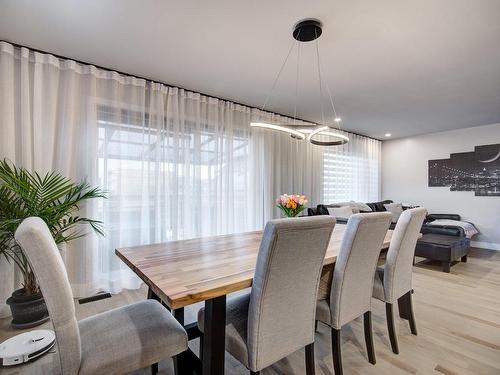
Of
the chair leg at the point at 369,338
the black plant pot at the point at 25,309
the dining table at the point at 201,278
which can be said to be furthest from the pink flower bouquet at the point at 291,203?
the black plant pot at the point at 25,309

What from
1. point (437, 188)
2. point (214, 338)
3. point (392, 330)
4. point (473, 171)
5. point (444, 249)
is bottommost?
point (392, 330)

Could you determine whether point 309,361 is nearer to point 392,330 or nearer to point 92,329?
point 392,330

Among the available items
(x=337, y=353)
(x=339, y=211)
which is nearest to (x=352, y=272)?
(x=337, y=353)

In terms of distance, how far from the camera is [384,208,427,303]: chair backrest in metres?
1.79

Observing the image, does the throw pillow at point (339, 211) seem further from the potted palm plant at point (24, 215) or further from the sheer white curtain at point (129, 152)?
the potted palm plant at point (24, 215)

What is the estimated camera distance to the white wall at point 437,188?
514 centimetres

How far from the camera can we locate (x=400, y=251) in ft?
6.03

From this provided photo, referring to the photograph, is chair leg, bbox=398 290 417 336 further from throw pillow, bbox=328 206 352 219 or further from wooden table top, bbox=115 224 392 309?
throw pillow, bbox=328 206 352 219

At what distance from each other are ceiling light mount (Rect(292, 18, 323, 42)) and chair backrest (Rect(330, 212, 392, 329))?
152 cm

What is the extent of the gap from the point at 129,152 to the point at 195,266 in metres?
2.16

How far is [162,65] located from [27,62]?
48.4 inches

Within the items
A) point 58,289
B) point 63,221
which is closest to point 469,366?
point 58,289

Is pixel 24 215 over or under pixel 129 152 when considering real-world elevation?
under

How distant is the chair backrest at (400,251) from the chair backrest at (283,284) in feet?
2.73
